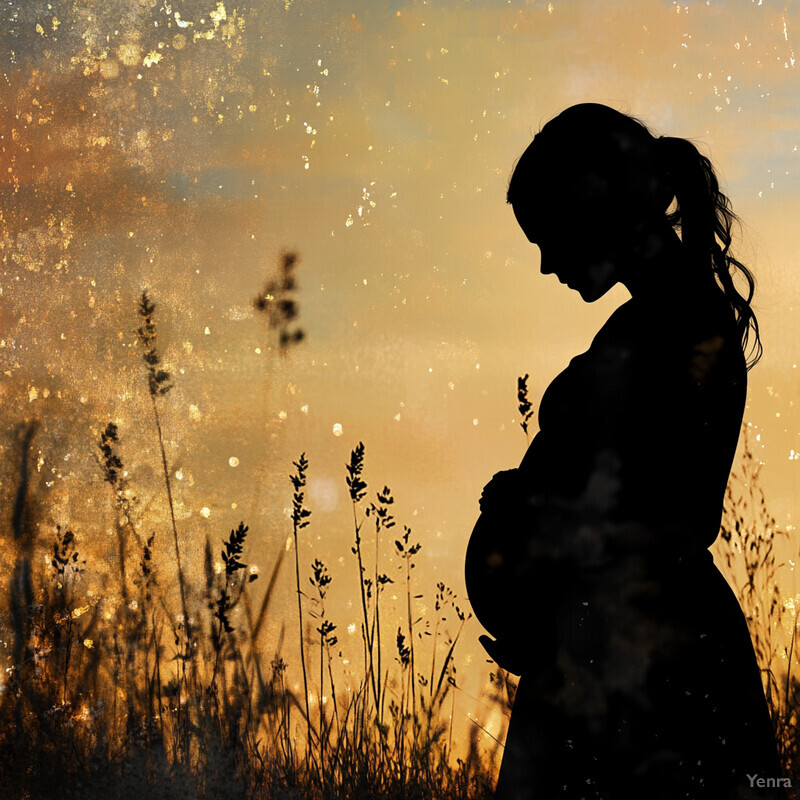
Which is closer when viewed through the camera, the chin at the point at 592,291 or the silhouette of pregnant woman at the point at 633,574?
the silhouette of pregnant woman at the point at 633,574

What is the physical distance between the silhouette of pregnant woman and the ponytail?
10cm

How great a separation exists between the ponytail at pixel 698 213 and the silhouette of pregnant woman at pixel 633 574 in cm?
10

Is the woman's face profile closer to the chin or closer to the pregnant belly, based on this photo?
the chin

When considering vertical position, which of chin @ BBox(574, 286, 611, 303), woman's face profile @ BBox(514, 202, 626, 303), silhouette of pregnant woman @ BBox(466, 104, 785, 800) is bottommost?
silhouette of pregnant woman @ BBox(466, 104, 785, 800)

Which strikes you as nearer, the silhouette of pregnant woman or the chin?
the silhouette of pregnant woman

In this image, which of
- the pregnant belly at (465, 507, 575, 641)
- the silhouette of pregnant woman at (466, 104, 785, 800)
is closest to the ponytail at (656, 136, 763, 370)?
the silhouette of pregnant woman at (466, 104, 785, 800)

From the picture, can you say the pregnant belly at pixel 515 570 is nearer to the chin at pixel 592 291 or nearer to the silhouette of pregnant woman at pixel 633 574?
the silhouette of pregnant woman at pixel 633 574

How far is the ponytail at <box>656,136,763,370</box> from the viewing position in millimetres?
1833

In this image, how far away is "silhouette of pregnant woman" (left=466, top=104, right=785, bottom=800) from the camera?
160 centimetres

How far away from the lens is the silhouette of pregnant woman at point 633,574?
1.60m

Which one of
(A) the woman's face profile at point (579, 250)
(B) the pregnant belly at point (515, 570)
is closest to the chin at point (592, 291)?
(A) the woman's face profile at point (579, 250)

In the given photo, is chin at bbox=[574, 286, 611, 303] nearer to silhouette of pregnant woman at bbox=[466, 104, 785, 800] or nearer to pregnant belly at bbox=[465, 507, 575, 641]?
silhouette of pregnant woman at bbox=[466, 104, 785, 800]

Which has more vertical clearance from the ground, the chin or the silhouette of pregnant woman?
the chin

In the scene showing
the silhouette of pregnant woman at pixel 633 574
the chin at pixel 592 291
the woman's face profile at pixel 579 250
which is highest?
the woman's face profile at pixel 579 250
